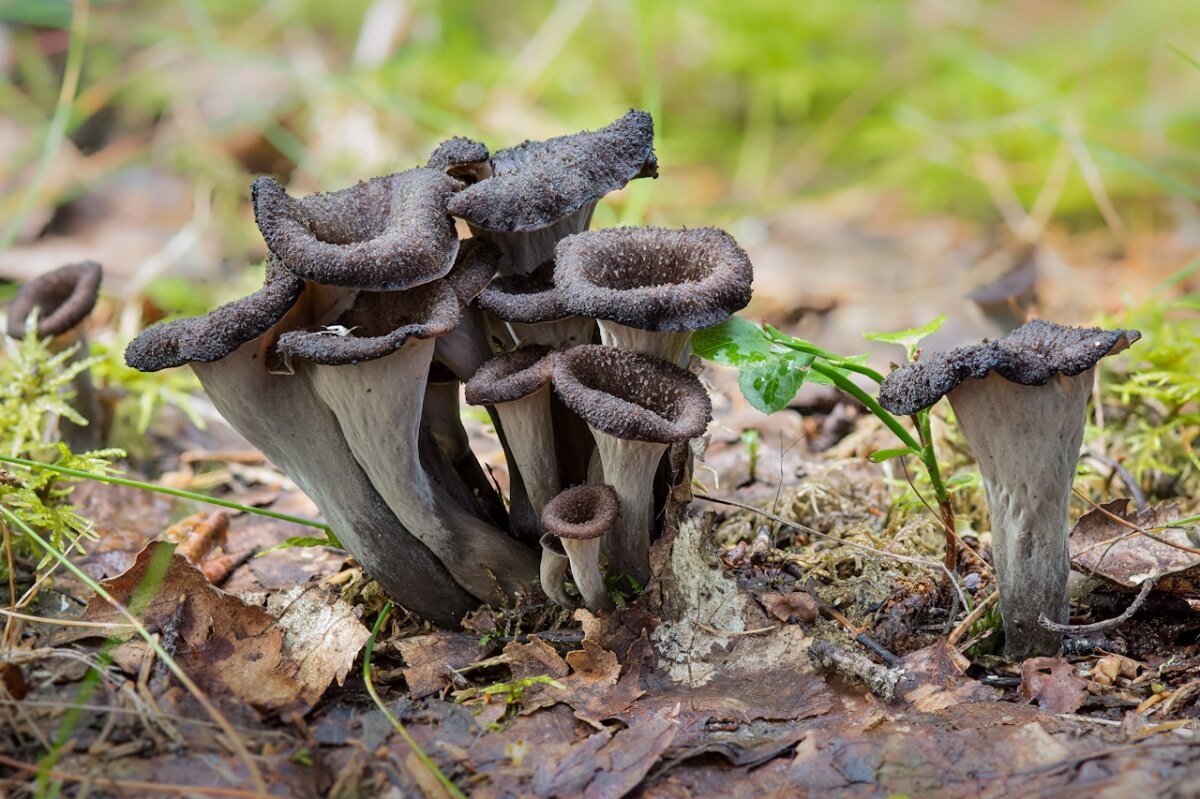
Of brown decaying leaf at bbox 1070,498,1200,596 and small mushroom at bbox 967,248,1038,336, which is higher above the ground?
small mushroom at bbox 967,248,1038,336

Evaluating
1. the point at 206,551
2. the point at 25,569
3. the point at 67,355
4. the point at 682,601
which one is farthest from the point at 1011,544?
the point at 67,355

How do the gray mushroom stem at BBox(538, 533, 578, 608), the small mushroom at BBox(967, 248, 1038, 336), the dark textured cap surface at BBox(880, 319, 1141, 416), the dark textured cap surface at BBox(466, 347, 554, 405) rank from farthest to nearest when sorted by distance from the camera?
1. the small mushroom at BBox(967, 248, 1038, 336)
2. the gray mushroom stem at BBox(538, 533, 578, 608)
3. the dark textured cap surface at BBox(466, 347, 554, 405)
4. the dark textured cap surface at BBox(880, 319, 1141, 416)

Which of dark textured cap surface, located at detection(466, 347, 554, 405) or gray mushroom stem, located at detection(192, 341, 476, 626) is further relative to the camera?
gray mushroom stem, located at detection(192, 341, 476, 626)

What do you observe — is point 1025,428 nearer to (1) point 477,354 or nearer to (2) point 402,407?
(1) point 477,354

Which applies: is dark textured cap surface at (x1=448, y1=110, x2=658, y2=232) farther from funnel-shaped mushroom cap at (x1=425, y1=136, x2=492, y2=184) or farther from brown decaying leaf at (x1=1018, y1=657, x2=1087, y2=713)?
brown decaying leaf at (x1=1018, y1=657, x2=1087, y2=713)

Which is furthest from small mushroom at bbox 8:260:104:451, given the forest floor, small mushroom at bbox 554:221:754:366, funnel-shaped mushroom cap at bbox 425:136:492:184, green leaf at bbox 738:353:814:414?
green leaf at bbox 738:353:814:414

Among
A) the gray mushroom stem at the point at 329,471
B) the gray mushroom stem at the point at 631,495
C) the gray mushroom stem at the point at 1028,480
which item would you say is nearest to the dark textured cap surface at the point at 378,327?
the gray mushroom stem at the point at 329,471

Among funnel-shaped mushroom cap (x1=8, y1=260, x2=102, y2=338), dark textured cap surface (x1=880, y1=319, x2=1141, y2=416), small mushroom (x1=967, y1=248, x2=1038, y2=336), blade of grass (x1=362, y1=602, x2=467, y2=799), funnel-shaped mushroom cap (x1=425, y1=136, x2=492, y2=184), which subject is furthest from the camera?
small mushroom (x1=967, y1=248, x2=1038, y2=336)
